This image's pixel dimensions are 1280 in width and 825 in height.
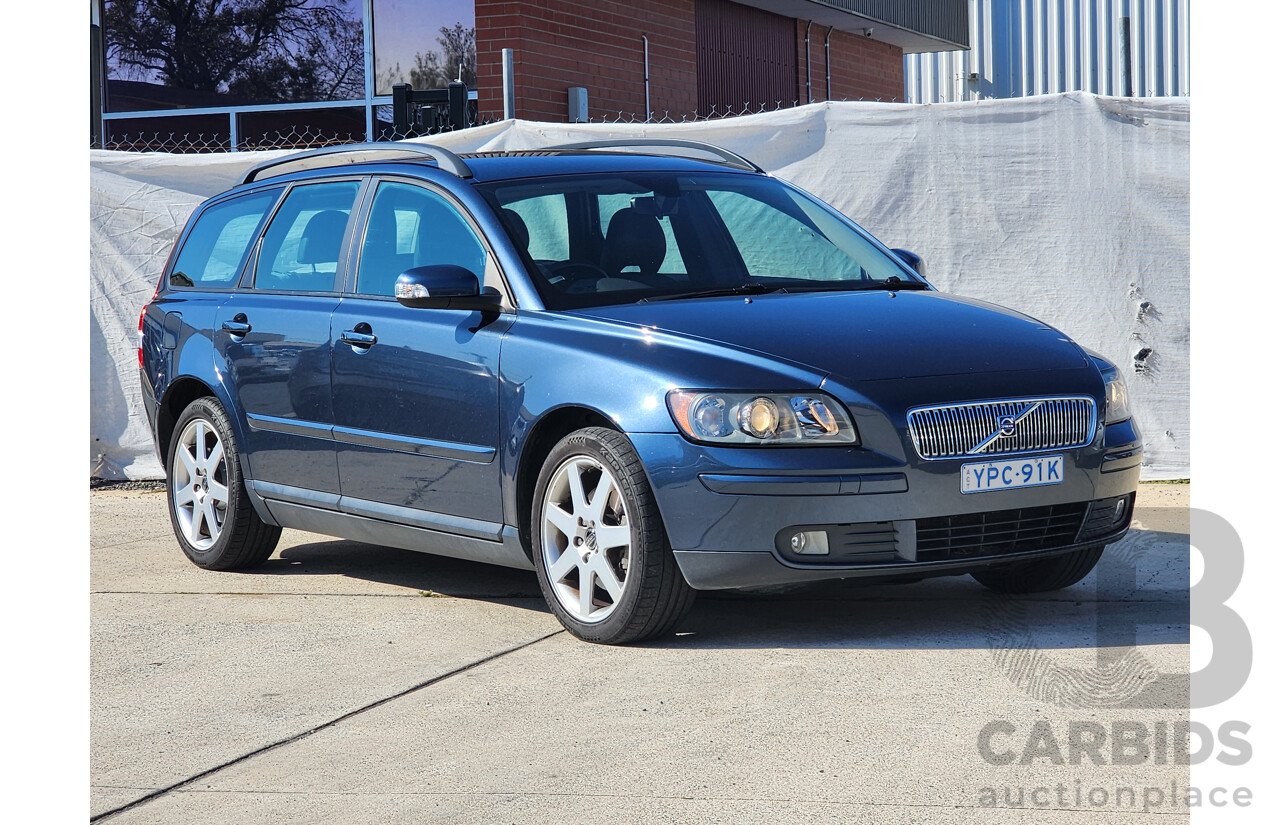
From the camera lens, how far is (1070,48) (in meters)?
26.6

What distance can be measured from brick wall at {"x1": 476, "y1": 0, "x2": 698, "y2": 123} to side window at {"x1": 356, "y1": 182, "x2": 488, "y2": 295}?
7059 mm

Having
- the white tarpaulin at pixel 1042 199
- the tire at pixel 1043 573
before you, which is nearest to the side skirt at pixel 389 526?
the tire at pixel 1043 573

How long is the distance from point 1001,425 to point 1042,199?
406 cm

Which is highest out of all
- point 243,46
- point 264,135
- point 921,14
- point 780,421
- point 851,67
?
point 921,14

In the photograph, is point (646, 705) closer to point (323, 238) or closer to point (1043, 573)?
point (1043, 573)

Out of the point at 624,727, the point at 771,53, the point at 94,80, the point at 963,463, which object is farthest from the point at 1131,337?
the point at 771,53

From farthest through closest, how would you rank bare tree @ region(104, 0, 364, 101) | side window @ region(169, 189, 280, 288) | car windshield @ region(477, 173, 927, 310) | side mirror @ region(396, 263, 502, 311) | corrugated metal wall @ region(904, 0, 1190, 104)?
Answer: corrugated metal wall @ region(904, 0, 1190, 104), bare tree @ region(104, 0, 364, 101), side window @ region(169, 189, 280, 288), car windshield @ region(477, 173, 927, 310), side mirror @ region(396, 263, 502, 311)

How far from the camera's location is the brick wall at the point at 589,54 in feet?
44.1

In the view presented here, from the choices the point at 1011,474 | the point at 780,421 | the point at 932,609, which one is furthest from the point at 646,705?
the point at 932,609

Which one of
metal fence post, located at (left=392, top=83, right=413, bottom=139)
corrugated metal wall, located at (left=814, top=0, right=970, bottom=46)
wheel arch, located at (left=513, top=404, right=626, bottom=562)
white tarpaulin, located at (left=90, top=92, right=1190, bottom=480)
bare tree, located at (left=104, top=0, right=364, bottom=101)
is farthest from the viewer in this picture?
corrugated metal wall, located at (left=814, top=0, right=970, bottom=46)

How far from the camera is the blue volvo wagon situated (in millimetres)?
4891

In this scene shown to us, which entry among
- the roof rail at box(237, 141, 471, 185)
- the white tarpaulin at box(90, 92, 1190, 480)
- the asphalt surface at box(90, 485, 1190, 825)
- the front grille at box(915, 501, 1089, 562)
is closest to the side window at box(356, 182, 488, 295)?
the roof rail at box(237, 141, 471, 185)

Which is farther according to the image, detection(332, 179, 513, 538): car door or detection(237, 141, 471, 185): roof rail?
detection(237, 141, 471, 185): roof rail

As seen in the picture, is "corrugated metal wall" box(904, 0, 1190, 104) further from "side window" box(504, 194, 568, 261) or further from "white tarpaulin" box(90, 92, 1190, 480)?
"side window" box(504, 194, 568, 261)
